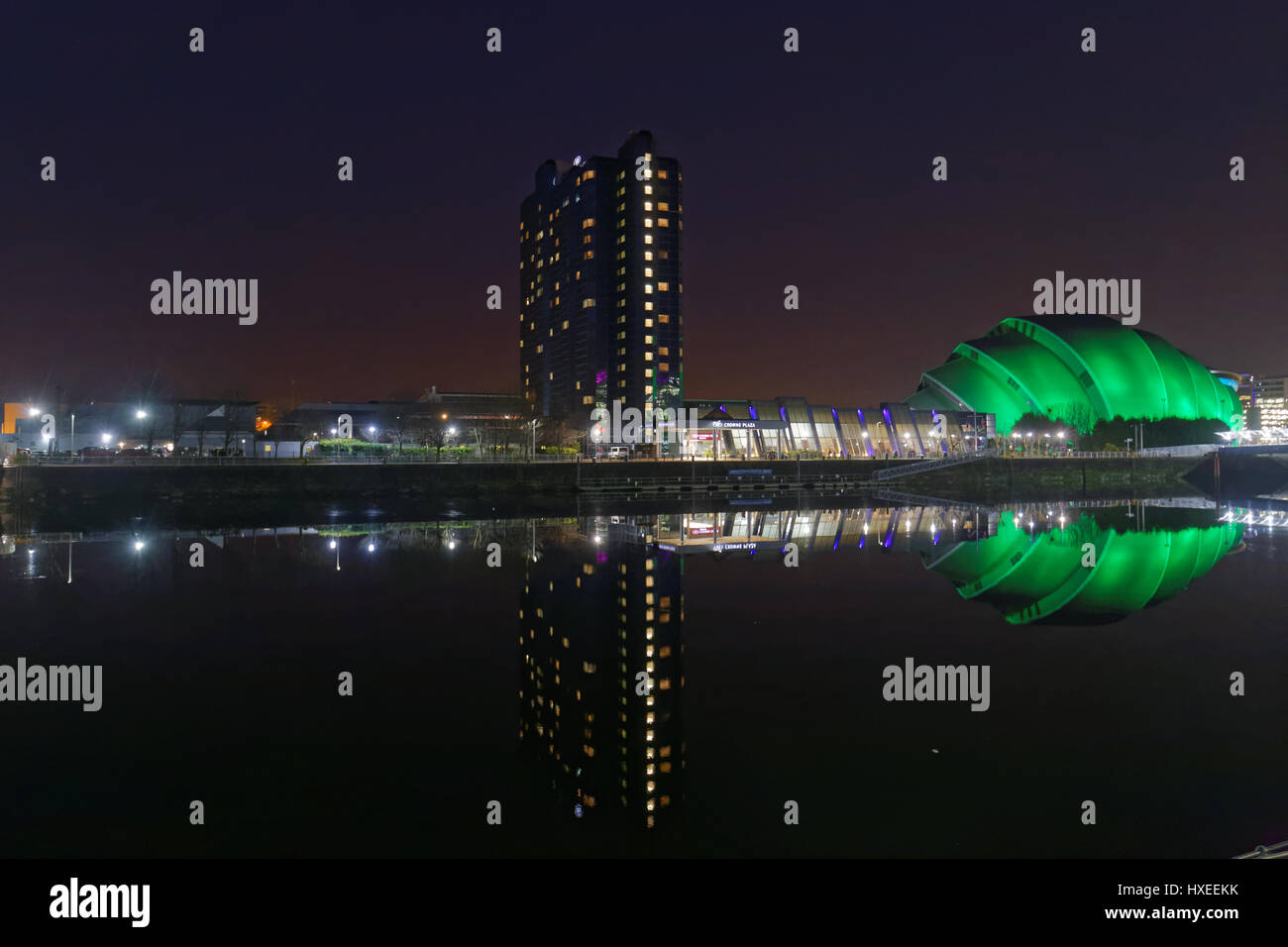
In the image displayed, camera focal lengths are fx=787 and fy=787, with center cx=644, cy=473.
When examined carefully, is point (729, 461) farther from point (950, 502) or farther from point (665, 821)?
point (665, 821)

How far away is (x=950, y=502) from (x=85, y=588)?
4538 cm

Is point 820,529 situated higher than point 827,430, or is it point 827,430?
point 827,430

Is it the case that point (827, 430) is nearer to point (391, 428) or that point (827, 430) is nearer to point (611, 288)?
point (391, 428)

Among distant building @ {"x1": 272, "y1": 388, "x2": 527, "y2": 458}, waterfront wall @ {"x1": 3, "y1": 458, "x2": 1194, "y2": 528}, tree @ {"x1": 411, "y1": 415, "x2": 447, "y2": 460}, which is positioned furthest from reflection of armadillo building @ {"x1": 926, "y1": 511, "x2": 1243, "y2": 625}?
tree @ {"x1": 411, "y1": 415, "x2": 447, "y2": 460}

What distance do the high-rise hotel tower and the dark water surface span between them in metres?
88.8

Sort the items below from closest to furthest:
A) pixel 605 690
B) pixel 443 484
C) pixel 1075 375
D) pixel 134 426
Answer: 1. pixel 605 690
2. pixel 443 484
3. pixel 134 426
4. pixel 1075 375

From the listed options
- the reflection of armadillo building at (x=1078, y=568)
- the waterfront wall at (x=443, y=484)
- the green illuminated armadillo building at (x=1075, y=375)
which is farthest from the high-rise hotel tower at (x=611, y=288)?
the reflection of armadillo building at (x=1078, y=568)

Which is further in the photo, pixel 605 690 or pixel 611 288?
pixel 611 288

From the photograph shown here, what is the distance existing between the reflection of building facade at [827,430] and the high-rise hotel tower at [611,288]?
29116 millimetres

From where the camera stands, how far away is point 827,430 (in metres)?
88.2

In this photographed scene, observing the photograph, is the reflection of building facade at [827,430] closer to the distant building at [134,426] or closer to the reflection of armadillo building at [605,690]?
the distant building at [134,426]

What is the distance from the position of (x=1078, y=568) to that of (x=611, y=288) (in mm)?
115800

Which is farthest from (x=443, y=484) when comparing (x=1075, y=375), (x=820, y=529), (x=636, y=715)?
(x=1075, y=375)
